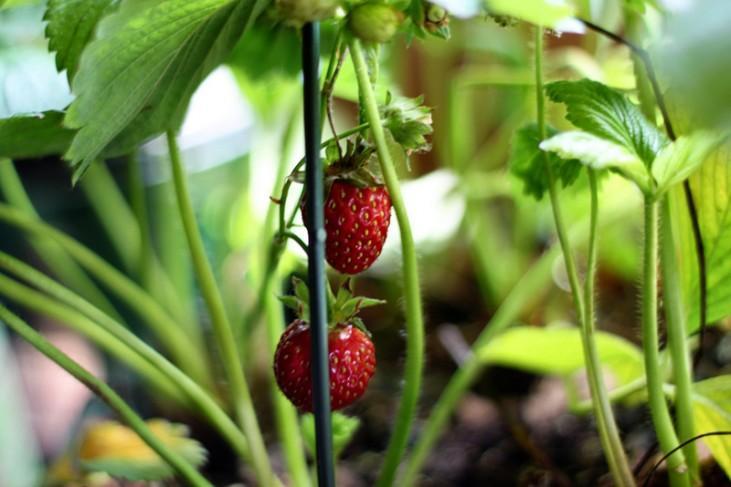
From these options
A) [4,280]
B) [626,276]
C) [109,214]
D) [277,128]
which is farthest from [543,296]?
[4,280]

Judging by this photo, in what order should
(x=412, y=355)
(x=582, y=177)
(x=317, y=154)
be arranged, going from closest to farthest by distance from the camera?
(x=317, y=154)
(x=412, y=355)
(x=582, y=177)

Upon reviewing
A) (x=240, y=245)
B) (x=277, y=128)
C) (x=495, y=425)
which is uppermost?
(x=277, y=128)

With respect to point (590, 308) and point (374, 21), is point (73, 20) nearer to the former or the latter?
point (374, 21)

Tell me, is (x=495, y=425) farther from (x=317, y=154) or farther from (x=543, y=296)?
(x=317, y=154)

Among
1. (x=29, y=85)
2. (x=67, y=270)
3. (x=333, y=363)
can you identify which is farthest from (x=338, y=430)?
(x=67, y=270)

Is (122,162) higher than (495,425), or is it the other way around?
Answer: (122,162)

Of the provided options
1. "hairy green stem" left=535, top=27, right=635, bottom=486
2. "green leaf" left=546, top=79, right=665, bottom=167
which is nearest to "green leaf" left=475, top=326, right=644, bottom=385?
"hairy green stem" left=535, top=27, right=635, bottom=486
